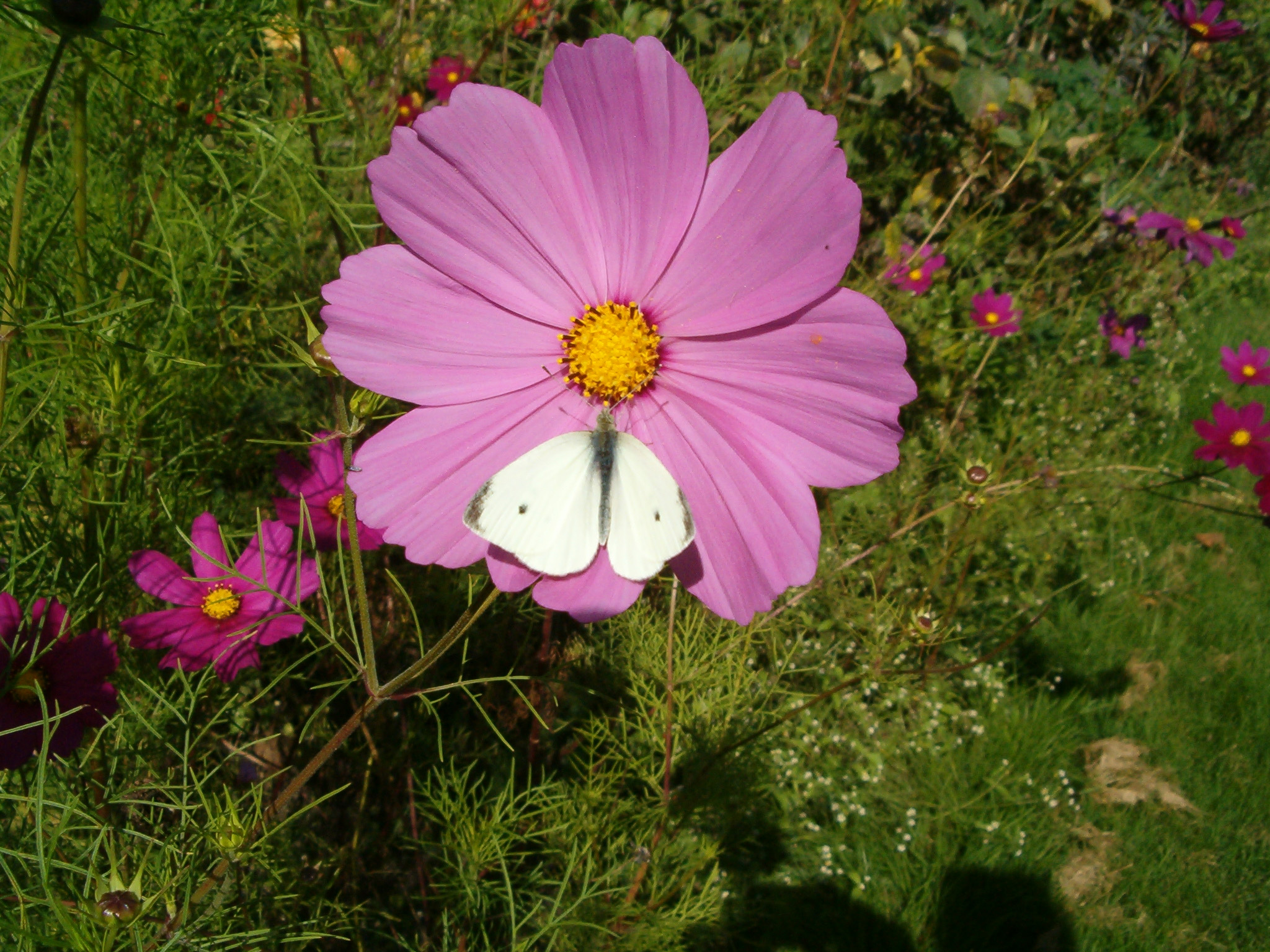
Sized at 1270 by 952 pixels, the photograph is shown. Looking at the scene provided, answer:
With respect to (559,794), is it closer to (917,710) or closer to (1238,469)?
(917,710)

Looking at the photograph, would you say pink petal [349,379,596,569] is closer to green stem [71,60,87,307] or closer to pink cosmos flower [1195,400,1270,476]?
green stem [71,60,87,307]

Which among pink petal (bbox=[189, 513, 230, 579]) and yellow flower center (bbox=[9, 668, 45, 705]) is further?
pink petal (bbox=[189, 513, 230, 579])

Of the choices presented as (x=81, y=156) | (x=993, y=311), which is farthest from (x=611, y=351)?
(x=993, y=311)

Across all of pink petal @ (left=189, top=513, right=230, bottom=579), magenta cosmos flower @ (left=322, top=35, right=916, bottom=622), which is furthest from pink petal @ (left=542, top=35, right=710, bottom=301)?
pink petal @ (left=189, top=513, right=230, bottom=579)

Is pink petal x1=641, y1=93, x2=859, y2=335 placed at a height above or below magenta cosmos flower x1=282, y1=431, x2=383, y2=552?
above

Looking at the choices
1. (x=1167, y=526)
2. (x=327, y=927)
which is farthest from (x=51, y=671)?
(x=1167, y=526)

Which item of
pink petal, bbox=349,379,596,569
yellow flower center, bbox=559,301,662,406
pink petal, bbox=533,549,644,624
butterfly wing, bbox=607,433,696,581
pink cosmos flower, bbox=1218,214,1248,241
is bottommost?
pink cosmos flower, bbox=1218,214,1248,241

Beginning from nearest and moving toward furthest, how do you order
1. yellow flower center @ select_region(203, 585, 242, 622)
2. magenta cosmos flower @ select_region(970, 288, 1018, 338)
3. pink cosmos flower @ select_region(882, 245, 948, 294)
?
yellow flower center @ select_region(203, 585, 242, 622) → pink cosmos flower @ select_region(882, 245, 948, 294) → magenta cosmos flower @ select_region(970, 288, 1018, 338)

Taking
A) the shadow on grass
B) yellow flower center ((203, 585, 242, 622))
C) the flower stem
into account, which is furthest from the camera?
the shadow on grass

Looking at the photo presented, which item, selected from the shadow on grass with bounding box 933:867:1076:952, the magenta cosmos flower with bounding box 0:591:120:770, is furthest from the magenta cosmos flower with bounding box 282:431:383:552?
the shadow on grass with bounding box 933:867:1076:952
